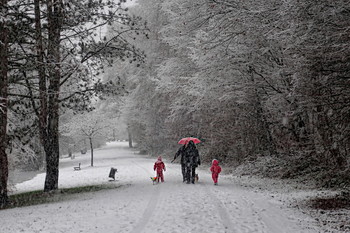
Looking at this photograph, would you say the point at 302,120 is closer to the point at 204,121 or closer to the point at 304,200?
the point at 304,200

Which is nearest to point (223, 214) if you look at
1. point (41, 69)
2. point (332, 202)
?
point (332, 202)

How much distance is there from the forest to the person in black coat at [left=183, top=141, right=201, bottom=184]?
352cm

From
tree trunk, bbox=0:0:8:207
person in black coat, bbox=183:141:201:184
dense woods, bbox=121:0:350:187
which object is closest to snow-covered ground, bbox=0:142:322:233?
tree trunk, bbox=0:0:8:207

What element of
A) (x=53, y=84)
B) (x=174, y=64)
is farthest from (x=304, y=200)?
(x=174, y=64)

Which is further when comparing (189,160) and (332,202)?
(189,160)

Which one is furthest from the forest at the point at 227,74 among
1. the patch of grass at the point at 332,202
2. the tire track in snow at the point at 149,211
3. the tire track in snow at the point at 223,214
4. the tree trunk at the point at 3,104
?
the tire track in snow at the point at 149,211

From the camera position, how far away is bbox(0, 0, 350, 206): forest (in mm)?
7727

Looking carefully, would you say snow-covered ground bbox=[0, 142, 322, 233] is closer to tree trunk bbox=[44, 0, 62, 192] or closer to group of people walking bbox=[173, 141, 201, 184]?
group of people walking bbox=[173, 141, 201, 184]

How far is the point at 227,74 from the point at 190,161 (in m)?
4.83

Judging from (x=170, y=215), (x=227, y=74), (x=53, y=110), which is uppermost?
(x=227, y=74)

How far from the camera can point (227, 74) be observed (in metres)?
14.9

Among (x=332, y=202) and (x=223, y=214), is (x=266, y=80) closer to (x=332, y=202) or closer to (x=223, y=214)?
(x=332, y=202)

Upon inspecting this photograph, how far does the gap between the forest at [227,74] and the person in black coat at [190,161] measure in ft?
11.6

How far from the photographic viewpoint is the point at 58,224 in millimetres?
7281
